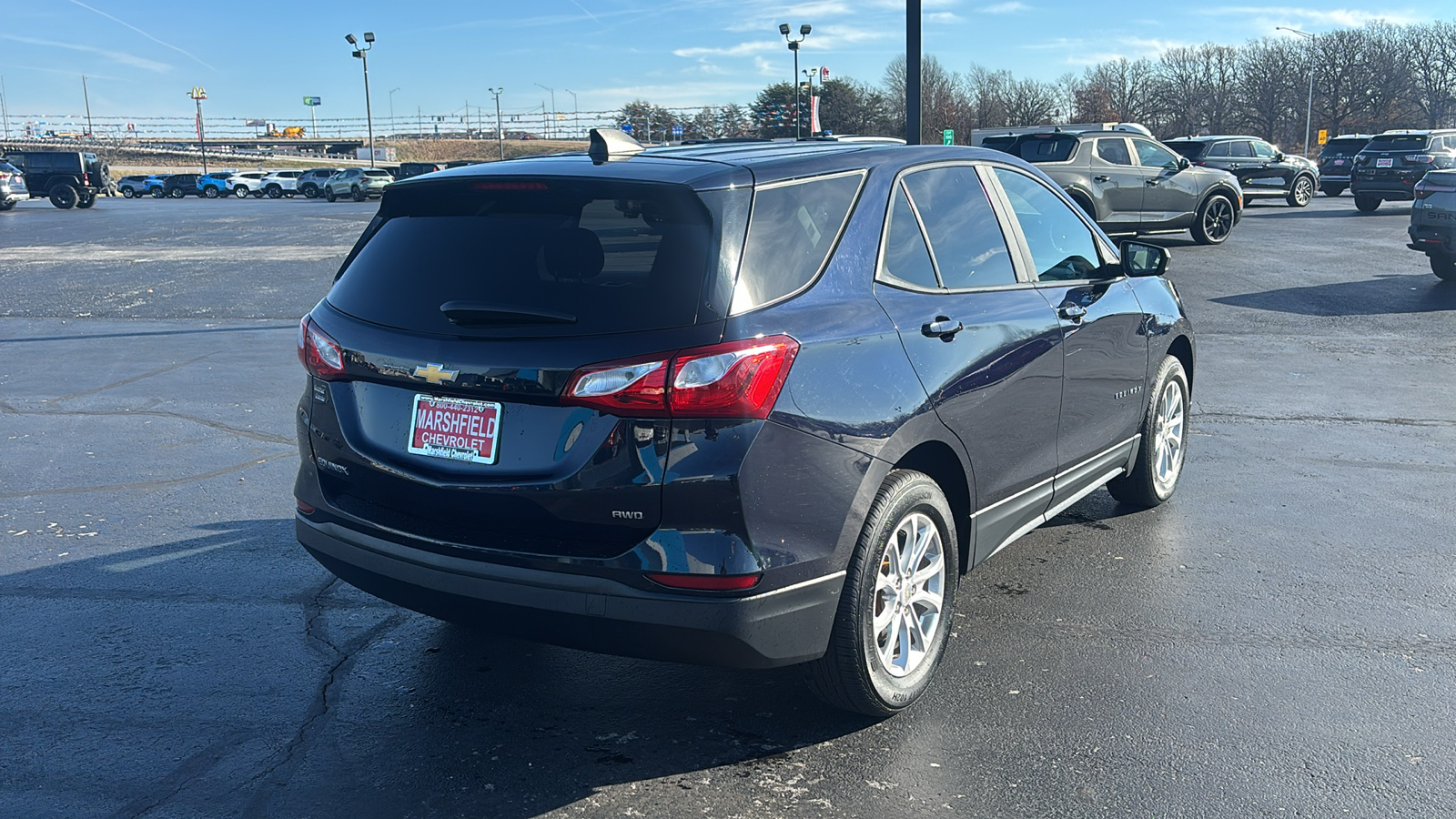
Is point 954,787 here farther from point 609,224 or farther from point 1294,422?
point 1294,422

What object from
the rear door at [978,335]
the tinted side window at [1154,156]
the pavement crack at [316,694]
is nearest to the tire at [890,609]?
the rear door at [978,335]

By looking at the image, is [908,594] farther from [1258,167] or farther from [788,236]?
[1258,167]

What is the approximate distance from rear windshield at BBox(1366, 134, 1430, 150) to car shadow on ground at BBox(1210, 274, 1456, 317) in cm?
1486

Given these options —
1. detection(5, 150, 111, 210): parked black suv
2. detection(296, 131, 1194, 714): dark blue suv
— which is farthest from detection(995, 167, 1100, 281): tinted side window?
detection(5, 150, 111, 210): parked black suv

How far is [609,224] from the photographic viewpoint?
3172 mm

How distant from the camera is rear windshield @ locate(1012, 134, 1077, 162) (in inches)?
747

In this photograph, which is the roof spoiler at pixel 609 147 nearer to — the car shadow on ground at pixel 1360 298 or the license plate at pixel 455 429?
the license plate at pixel 455 429

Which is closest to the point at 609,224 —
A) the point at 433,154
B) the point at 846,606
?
the point at 846,606

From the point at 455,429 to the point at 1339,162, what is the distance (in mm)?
37169

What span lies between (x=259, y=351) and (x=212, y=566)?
6.20m

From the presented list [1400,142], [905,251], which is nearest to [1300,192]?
[1400,142]

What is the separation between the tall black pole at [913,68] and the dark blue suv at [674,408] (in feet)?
26.1

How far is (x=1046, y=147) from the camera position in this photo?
19.2m

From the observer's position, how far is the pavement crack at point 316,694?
121 inches
